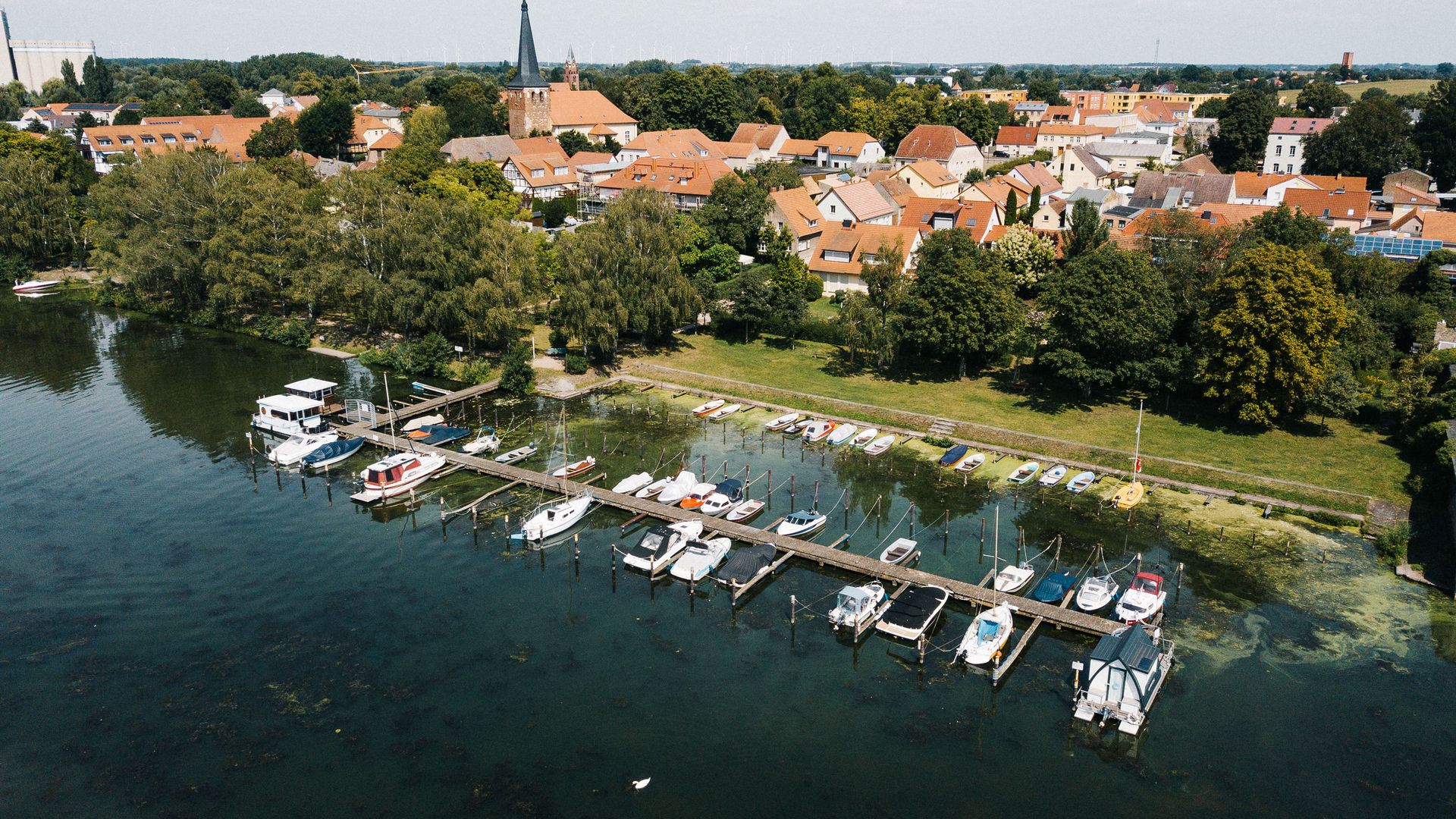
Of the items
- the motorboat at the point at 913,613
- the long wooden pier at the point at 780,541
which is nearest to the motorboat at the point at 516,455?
the long wooden pier at the point at 780,541

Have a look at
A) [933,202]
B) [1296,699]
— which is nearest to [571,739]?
[1296,699]

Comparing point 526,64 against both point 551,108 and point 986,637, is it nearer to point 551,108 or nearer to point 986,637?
point 551,108

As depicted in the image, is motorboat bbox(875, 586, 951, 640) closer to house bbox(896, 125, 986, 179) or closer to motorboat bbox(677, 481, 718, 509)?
motorboat bbox(677, 481, 718, 509)

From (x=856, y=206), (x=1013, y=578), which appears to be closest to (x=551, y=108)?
(x=856, y=206)

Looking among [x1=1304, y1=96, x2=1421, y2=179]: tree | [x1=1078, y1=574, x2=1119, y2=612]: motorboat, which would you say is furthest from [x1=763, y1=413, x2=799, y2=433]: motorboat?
[x1=1304, y1=96, x2=1421, y2=179]: tree

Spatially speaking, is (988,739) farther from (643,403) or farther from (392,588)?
(643,403)
